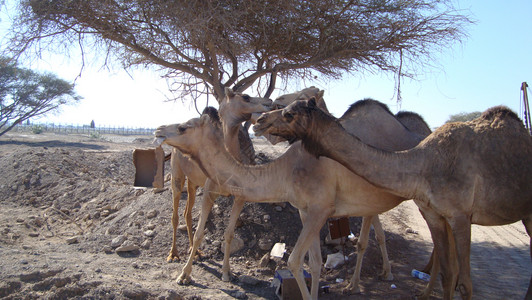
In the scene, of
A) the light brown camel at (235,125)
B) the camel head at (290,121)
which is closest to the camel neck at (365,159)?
the camel head at (290,121)

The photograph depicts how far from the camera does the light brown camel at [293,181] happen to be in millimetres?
4715

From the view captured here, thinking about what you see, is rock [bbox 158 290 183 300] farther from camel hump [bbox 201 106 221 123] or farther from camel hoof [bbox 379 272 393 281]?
camel hoof [bbox 379 272 393 281]

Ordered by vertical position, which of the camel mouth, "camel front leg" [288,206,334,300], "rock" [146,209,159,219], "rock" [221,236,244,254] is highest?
the camel mouth

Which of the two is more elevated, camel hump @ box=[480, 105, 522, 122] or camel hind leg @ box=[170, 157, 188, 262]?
camel hump @ box=[480, 105, 522, 122]

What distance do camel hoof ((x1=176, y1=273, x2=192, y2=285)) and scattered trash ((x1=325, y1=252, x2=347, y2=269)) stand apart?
7.41ft

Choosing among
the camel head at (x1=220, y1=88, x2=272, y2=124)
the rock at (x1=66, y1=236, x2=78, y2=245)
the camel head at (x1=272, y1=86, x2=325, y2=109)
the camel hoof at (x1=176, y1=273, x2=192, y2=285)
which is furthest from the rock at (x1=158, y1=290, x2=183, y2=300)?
the rock at (x1=66, y1=236, x2=78, y2=245)

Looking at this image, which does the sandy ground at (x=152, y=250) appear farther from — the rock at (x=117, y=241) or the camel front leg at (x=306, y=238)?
the camel front leg at (x=306, y=238)

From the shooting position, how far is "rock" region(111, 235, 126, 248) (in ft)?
24.2

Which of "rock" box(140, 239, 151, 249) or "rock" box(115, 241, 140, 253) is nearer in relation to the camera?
"rock" box(115, 241, 140, 253)

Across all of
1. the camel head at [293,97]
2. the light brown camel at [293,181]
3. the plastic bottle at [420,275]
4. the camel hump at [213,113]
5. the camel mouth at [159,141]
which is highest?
the camel head at [293,97]

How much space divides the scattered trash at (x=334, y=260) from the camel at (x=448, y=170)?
7.66ft

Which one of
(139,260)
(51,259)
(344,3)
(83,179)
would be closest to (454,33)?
(344,3)

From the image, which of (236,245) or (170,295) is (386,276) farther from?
(170,295)

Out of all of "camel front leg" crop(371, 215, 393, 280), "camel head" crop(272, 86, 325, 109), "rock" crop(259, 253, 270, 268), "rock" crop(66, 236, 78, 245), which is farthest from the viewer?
"rock" crop(66, 236, 78, 245)
